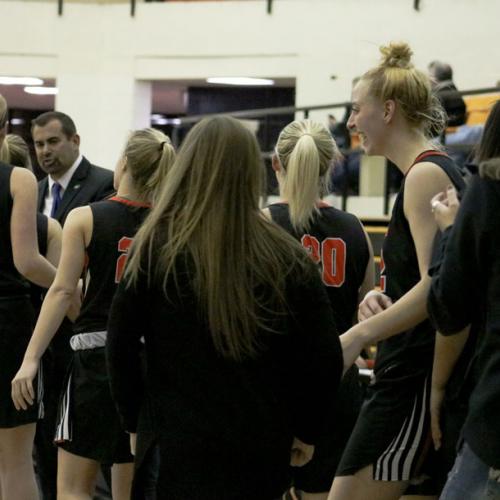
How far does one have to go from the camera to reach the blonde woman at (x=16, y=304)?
4051mm

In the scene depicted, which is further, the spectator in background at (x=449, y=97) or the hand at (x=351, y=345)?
the spectator in background at (x=449, y=97)

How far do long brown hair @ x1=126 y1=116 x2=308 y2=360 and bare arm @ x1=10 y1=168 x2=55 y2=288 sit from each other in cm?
160

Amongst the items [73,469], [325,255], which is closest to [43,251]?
[73,469]

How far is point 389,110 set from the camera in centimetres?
323

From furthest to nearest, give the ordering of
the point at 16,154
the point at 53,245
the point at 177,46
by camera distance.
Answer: the point at 177,46 → the point at 16,154 → the point at 53,245

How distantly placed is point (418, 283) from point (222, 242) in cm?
76

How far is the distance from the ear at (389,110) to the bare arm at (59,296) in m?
1.14

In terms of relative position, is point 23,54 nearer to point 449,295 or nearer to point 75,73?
point 75,73

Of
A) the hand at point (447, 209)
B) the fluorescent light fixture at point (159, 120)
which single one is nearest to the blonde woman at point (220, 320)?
the hand at point (447, 209)

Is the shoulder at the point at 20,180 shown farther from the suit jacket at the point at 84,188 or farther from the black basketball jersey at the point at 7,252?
the suit jacket at the point at 84,188

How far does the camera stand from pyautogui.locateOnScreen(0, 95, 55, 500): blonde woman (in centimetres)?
405

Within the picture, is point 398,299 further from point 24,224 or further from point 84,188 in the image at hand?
point 84,188

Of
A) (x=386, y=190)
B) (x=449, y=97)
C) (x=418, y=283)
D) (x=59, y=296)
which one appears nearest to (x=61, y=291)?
(x=59, y=296)

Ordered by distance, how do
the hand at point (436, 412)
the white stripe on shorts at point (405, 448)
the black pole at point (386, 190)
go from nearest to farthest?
the hand at point (436, 412) < the white stripe on shorts at point (405, 448) < the black pole at point (386, 190)
